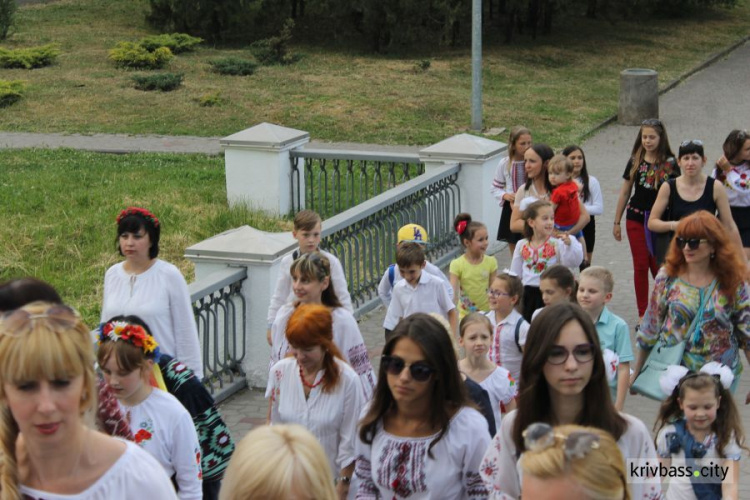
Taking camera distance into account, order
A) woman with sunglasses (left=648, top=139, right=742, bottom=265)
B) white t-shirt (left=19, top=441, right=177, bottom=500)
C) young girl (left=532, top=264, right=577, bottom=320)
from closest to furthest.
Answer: white t-shirt (left=19, top=441, right=177, bottom=500) < young girl (left=532, top=264, right=577, bottom=320) < woman with sunglasses (left=648, top=139, right=742, bottom=265)

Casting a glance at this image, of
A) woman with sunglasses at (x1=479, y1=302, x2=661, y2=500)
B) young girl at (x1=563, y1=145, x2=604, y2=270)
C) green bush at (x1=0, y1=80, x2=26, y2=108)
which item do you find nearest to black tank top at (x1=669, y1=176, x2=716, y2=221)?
young girl at (x1=563, y1=145, x2=604, y2=270)

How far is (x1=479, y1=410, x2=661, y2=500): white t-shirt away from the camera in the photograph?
14.1 feet

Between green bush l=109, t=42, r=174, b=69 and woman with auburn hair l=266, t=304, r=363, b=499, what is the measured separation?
2352 centimetres

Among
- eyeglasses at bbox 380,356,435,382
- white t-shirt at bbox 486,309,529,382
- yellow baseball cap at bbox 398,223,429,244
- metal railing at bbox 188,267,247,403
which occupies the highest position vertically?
eyeglasses at bbox 380,356,435,382

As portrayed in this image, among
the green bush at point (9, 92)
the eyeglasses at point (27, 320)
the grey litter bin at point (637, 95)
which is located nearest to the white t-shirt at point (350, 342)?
the eyeglasses at point (27, 320)

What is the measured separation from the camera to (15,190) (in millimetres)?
16250

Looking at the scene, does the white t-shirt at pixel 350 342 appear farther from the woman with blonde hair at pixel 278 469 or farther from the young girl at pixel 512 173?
the young girl at pixel 512 173

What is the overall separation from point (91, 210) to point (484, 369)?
32.2 feet

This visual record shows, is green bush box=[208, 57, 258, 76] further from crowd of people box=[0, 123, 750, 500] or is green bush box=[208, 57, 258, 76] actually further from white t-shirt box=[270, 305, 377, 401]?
white t-shirt box=[270, 305, 377, 401]

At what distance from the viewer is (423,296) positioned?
26.3 feet

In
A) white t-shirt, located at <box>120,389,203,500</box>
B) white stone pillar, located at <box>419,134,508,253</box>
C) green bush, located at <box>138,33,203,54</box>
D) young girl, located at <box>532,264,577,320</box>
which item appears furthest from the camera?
green bush, located at <box>138,33,203,54</box>

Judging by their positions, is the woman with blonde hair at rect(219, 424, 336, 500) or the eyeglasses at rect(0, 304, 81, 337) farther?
the eyeglasses at rect(0, 304, 81, 337)

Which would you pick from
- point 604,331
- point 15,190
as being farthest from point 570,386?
point 15,190

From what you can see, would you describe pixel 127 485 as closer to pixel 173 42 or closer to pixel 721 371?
pixel 721 371
